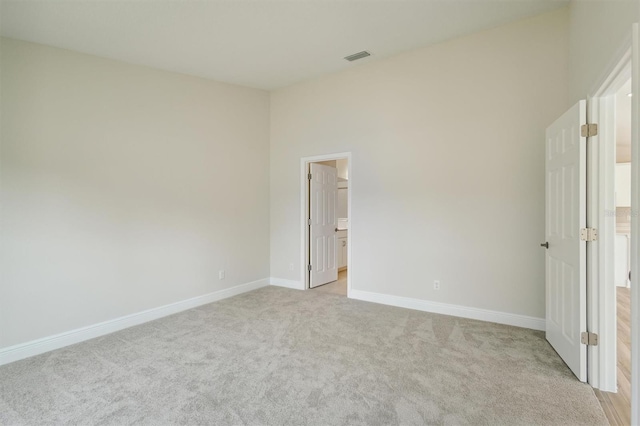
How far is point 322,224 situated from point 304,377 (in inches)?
120

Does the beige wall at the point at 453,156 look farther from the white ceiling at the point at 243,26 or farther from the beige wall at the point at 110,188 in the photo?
the beige wall at the point at 110,188

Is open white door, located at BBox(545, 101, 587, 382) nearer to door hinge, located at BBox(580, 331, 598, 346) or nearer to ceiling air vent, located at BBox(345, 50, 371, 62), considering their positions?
door hinge, located at BBox(580, 331, 598, 346)

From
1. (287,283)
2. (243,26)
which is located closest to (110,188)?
(243,26)

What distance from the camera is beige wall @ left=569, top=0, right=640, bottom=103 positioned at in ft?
5.61

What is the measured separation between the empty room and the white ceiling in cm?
3

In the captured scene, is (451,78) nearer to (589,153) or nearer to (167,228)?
(589,153)

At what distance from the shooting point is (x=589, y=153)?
2262mm

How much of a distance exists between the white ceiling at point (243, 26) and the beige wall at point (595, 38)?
51 cm

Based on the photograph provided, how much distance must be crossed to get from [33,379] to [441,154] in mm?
4385

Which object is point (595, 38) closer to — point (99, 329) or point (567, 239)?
point (567, 239)

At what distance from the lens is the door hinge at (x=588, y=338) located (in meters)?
2.21

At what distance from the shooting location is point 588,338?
7.40 feet

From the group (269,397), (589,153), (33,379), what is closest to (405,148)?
(589,153)

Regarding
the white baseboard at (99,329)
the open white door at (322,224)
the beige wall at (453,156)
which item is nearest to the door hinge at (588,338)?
the beige wall at (453,156)
